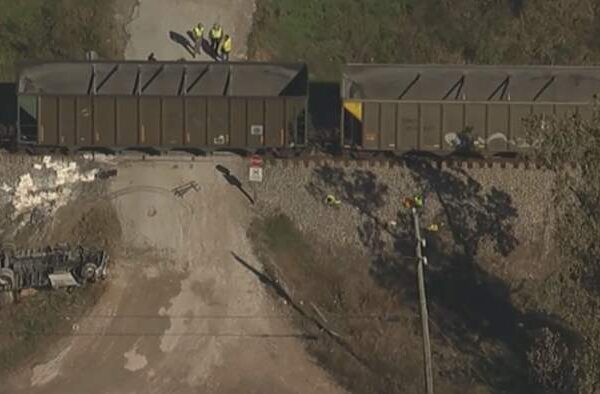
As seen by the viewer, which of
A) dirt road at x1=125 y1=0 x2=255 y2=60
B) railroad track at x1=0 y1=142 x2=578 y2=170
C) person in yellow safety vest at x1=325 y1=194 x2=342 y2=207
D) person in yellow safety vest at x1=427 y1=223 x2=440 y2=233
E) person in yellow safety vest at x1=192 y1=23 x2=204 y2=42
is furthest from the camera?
dirt road at x1=125 y1=0 x2=255 y2=60

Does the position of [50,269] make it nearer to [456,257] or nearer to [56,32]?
[56,32]

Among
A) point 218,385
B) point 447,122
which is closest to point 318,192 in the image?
point 447,122

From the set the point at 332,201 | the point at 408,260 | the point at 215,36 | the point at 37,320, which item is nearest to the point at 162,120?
the point at 215,36

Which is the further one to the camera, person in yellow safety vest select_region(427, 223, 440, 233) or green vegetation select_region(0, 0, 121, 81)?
green vegetation select_region(0, 0, 121, 81)

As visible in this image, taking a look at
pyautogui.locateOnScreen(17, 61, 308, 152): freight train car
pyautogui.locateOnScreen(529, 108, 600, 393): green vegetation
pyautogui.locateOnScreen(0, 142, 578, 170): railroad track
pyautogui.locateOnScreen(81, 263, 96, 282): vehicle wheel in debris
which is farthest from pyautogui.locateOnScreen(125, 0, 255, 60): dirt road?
pyautogui.locateOnScreen(529, 108, 600, 393): green vegetation

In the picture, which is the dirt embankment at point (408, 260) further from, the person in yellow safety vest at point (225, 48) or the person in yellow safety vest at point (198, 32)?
the person in yellow safety vest at point (198, 32)

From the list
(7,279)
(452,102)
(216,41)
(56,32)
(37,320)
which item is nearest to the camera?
(7,279)

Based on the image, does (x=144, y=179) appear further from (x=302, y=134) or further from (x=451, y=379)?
(x=451, y=379)

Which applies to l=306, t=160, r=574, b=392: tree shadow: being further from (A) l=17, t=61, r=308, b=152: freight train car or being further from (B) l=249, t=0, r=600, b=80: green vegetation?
(B) l=249, t=0, r=600, b=80: green vegetation
